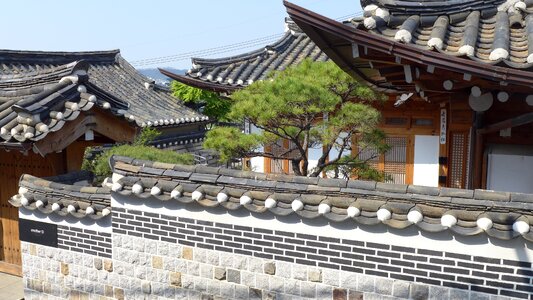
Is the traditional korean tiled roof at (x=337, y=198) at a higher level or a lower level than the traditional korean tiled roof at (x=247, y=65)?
lower

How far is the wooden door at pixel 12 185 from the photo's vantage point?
22.0 ft

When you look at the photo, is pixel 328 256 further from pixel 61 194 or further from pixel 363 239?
pixel 61 194

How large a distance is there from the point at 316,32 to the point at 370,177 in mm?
3300

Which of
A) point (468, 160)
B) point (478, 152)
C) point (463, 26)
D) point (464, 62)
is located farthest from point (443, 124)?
point (464, 62)

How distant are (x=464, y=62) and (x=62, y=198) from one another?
477 cm

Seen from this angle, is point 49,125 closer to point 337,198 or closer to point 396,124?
point 337,198

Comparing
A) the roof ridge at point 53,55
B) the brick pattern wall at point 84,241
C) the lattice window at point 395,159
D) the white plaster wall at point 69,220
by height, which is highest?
the roof ridge at point 53,55

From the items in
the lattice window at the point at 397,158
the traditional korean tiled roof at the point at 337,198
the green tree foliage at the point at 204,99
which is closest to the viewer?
the traditional korean tiled roof at the point at 337,198

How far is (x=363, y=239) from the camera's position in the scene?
13.9 feet

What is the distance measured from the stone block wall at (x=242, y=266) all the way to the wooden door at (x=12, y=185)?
1.07 m

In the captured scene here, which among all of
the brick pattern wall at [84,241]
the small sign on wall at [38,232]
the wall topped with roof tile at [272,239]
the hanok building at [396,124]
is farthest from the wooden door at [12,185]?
the hanok building at [396,124]

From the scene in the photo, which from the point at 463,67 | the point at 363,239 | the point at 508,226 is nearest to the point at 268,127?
the point at 363,239

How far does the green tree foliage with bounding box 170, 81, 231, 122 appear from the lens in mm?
17188

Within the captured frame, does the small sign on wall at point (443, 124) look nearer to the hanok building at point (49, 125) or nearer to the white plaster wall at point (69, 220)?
the hanok building at point (49, 125)
